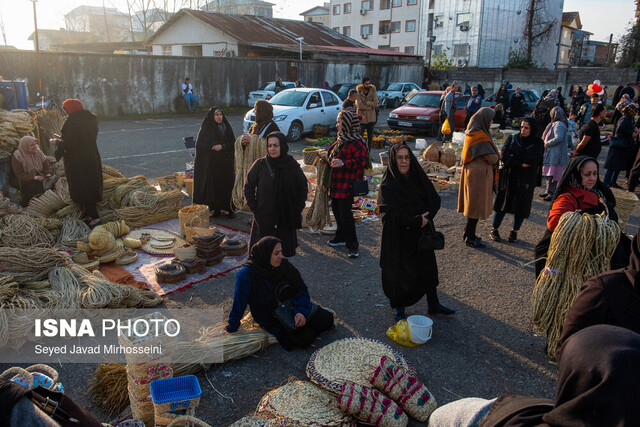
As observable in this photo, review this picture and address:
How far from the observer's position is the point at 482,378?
12.8 ft

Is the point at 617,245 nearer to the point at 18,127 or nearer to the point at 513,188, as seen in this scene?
the point at 513,188

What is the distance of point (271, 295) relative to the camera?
13.6ft

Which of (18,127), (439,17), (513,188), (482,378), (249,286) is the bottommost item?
(482,378)

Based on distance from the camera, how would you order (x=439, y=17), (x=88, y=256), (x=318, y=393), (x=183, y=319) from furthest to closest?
(x=439, y=17), (x=88, y=256), (x=183, y=319), (x=318, y=393)

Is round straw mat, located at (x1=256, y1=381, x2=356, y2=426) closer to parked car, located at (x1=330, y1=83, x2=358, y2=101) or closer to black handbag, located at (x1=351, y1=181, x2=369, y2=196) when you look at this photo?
black handbag, located at (x1=351, y1=181, x2=369, y2=196)

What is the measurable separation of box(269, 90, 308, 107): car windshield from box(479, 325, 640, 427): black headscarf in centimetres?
1366

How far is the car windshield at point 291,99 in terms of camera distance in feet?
48.4

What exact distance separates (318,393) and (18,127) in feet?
24.6

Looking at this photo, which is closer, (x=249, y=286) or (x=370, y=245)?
(x=249, y=286)

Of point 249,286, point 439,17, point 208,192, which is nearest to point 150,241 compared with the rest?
point 208,192

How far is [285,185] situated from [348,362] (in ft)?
6.78

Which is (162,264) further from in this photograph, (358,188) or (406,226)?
(406,226)

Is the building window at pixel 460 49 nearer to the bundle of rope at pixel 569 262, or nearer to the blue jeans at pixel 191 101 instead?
the blue jeans at pixel 191 101

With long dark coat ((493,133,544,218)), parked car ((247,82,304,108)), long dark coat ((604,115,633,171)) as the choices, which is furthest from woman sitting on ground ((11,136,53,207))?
parked car ((247,82,304,108))
